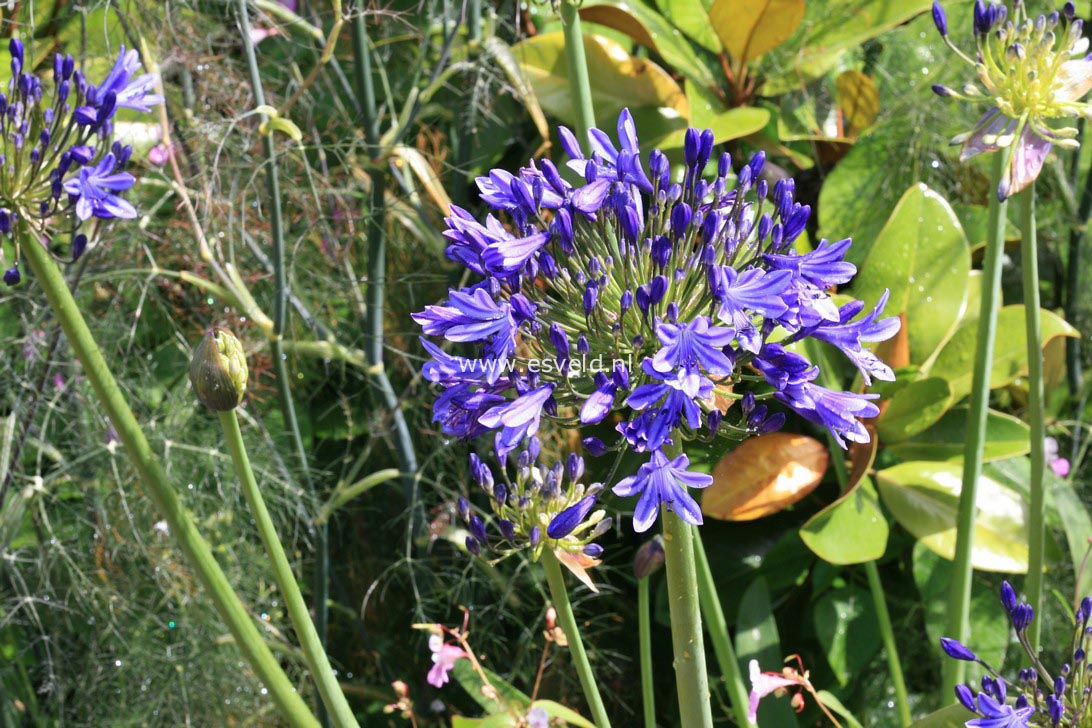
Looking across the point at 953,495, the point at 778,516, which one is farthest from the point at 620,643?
the point at 953,495

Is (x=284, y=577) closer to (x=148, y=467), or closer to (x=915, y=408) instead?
(x=148, y=467)

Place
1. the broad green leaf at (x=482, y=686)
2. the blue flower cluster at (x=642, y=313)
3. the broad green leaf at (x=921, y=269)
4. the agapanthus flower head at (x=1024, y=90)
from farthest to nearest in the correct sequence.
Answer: the broad green leaf at (x=921, y=269)
the broad green leaf at (x=482, y=686)
the agapanthus flower head at (x=1024, y=90)
the blue flower cluster at (x=642, y=313)

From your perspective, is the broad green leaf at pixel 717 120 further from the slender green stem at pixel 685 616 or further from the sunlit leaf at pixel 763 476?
the slender green stem at pixel 685 616

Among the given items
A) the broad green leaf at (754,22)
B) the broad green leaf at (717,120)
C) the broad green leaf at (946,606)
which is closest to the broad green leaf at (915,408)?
the broad green leaf at (946,606)

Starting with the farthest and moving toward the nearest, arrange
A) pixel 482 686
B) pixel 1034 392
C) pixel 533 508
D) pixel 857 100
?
pixel 857 100 < pixel 482 686 < pixel 1034 392 < pixel 533 508

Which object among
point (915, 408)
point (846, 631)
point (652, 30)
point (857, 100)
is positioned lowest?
point (846, 631)

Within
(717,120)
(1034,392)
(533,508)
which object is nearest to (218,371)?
(533,508)

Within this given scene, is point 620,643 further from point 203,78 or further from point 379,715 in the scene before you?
point 203,78
